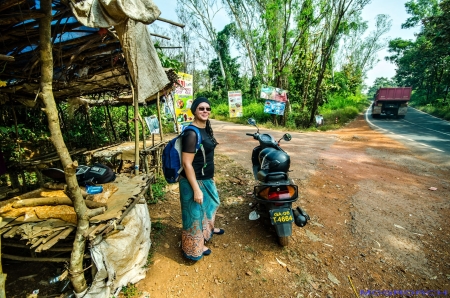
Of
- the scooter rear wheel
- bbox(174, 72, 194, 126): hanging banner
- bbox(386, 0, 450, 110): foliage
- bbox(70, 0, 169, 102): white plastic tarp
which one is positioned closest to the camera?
bbox(70, 0, 169, 102): white plastic tarp

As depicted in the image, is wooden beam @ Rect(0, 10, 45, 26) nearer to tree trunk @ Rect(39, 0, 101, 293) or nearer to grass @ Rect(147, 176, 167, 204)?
tree trunk @ Rect(39, 0, 101, 293)

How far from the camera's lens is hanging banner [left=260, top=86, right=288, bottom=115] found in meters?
12.6

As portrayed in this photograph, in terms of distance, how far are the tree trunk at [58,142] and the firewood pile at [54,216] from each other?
14 centimetres

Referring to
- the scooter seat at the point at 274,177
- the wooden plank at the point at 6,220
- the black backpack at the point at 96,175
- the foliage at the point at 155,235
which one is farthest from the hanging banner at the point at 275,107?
the wooden plank at the point at 6,220

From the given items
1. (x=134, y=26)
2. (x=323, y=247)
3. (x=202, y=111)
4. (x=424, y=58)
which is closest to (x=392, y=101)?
(x=424, y=58)

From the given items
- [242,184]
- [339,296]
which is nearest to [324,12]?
[242,184]

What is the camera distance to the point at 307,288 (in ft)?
7.58

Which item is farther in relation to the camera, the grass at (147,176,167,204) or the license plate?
the grass at (147,176,167,204)

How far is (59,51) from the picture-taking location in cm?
288

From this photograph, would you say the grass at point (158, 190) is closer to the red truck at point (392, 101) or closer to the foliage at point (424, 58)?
the foliage at point (424, 58)

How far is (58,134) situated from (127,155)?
4.25m

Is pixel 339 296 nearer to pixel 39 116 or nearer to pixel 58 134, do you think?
pixel 58 134

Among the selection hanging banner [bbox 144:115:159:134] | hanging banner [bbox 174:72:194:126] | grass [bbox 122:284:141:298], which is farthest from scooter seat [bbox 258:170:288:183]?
hanging banner [bbox 174:72:194:126]

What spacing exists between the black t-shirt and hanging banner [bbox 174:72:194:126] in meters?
4.76
